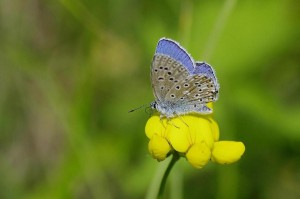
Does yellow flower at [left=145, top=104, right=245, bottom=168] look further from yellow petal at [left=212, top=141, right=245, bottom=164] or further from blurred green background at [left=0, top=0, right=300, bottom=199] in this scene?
blurred green background at [left=0, top=0, right=300, bottom=199]

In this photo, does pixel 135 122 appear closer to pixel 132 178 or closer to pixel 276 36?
pixel 132 178

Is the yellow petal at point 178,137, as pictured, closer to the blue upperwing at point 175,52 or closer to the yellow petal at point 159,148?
the yellow petal at point 159,148

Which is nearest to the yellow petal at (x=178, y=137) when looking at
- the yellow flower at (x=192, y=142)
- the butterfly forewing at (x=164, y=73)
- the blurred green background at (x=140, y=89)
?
the yellow flower at (x=192, y=142)

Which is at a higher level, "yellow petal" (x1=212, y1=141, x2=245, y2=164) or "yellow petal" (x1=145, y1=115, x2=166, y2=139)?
"yellow petal" (x1=145, y1=115, x2=166, y2=139)

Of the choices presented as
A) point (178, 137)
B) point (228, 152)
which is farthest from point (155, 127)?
point (228, 152)

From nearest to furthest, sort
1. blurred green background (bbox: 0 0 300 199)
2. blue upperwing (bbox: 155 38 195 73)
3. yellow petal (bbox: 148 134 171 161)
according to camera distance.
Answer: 1. yellow petal (bbox: 148 134 171 161)
2. blue upperwing (bbox: 155 38 195 73)
3. blurred green background (bbox: 0 0 300 199)

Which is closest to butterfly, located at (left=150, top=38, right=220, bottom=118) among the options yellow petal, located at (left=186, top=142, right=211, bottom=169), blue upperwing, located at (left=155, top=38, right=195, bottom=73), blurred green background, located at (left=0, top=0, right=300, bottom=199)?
blue upperwing, located at (left=155, top=38, right=195, bottom=73)

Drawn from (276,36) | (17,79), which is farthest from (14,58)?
(276,36)
